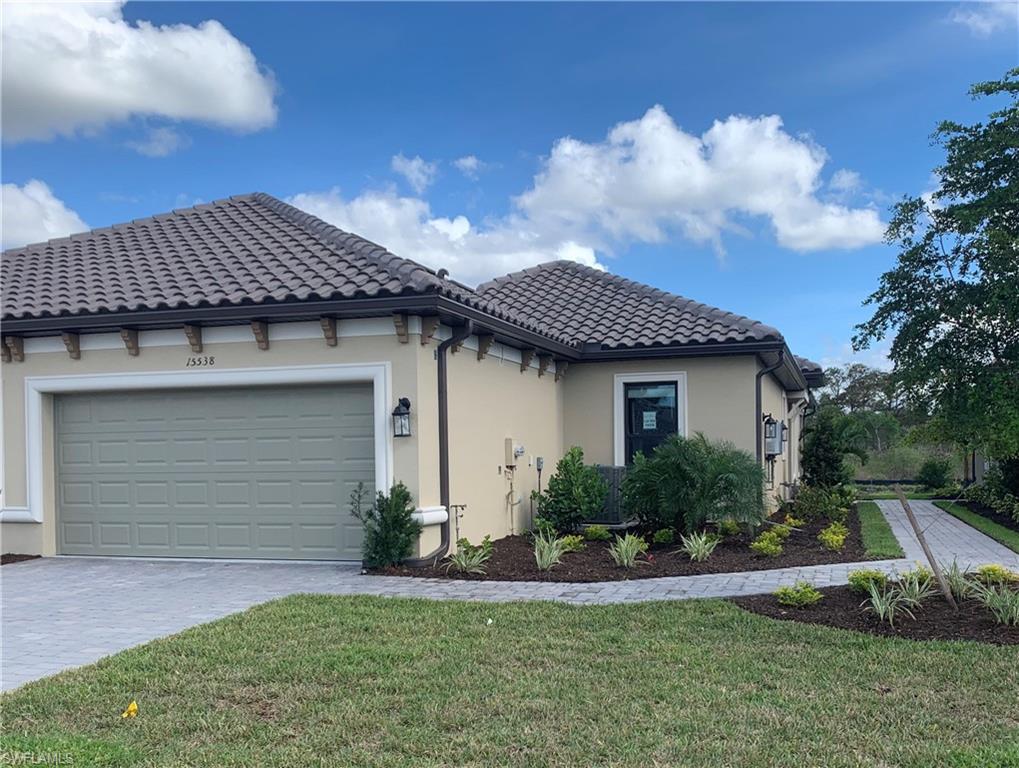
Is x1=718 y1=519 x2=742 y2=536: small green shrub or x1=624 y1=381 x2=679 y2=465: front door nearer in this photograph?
x1=718 y1=519 x2=742 y2=536: small green shrub

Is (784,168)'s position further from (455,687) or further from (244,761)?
(244,761)

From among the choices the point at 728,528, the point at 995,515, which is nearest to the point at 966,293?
the point at 995,515

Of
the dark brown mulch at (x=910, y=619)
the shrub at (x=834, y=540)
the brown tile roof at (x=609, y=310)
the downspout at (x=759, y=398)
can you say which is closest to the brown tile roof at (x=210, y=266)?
the brown tile roof at (x=609, y=310)

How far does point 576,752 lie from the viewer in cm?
401

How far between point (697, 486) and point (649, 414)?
11.0 feet

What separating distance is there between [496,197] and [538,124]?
113 inches

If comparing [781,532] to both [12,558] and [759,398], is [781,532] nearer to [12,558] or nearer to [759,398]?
[759,398]

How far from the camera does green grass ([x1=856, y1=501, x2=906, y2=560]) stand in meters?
10.3

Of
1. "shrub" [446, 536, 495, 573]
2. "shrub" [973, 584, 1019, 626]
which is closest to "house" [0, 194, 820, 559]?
"shrub" [446, 536, 495, 573]

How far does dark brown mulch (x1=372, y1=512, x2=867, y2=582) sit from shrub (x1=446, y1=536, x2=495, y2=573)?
90 mm

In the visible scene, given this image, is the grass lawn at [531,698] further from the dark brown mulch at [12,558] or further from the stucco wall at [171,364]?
the dark brown mulch at [12,558]

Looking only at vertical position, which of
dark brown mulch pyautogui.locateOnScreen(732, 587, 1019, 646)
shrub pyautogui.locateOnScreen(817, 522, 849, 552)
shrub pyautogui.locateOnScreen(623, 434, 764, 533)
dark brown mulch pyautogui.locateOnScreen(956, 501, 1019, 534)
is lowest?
dark brown mulch pyautogui.locateOnScreen(956, 501, 1019, 534)

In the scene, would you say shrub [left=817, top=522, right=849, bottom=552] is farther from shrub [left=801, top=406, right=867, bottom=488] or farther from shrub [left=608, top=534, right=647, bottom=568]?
shrub [left=801, top=406, right=867, bottom=488]

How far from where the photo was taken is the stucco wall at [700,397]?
44.3 ft
